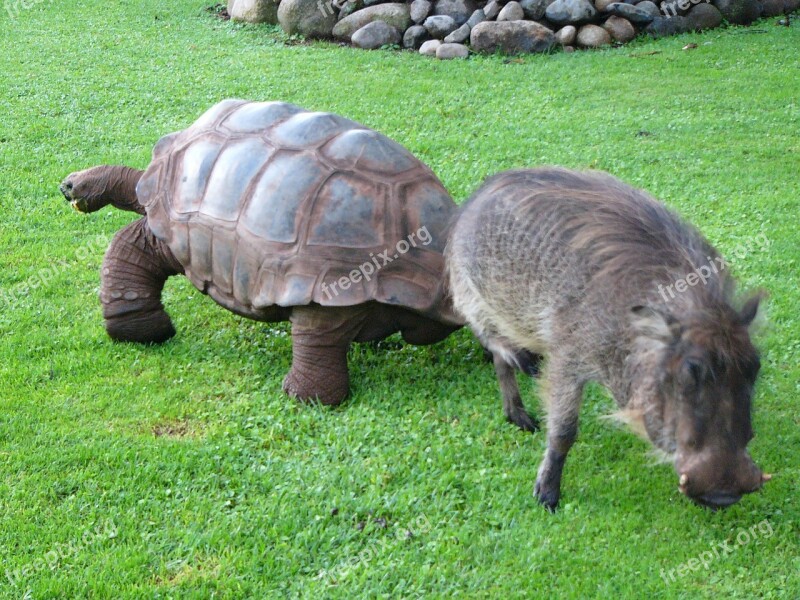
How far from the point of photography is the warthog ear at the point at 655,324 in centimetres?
357

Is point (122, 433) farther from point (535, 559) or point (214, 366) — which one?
point (535, 559)

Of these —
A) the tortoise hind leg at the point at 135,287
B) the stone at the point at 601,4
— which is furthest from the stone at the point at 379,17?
the tortoise hind leg at the point at 135,287

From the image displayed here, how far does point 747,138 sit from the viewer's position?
31.3ft

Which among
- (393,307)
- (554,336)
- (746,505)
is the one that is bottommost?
(746,505)

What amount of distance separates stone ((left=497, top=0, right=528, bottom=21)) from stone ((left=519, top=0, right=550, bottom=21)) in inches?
2.8

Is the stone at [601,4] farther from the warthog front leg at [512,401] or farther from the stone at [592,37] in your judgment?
the warthog front leg at [512,401]

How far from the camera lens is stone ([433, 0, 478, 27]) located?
13297 millimetres

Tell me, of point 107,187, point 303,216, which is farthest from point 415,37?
point 303,216

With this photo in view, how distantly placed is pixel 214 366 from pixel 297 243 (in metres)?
1.08

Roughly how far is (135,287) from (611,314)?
3.39 metres

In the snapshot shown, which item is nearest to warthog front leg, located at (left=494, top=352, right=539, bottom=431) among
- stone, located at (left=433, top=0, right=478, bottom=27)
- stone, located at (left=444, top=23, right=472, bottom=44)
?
stone, located at (left=444, top=23, right=472, bottom=44)

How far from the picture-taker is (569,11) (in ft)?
42.4

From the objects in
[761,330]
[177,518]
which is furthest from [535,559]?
[177,518]

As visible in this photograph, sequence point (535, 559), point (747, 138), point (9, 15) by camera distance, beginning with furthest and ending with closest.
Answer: point (9, 15)
point (747, 138)
point (535, 559)
